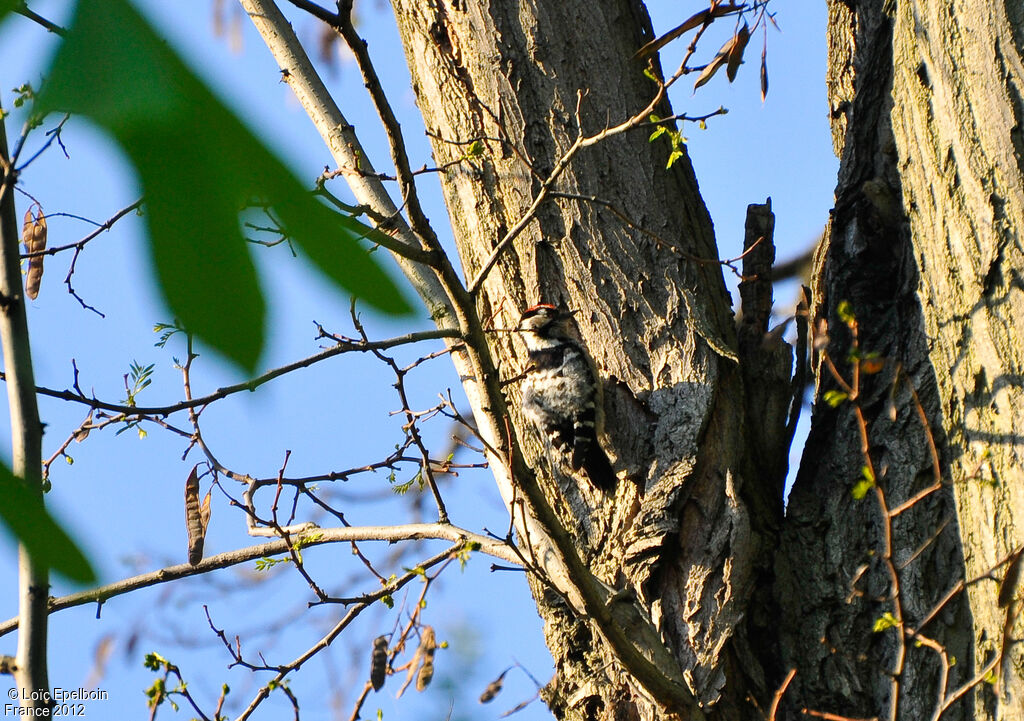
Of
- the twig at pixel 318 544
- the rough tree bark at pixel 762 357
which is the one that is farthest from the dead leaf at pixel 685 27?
the twig at pixel 318 544

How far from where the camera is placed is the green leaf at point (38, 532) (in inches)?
20.5

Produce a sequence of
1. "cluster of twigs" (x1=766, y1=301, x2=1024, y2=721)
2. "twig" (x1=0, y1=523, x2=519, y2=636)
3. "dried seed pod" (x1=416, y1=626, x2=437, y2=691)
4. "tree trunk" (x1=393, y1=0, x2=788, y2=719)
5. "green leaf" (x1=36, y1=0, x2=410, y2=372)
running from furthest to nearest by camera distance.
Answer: "dried seed pod" (x1=416, y1=626, x2=437, y2=691), "tree trunk" (x1=393, y1=0, x2=788, y2=719), "twig" (x1=0, y1=523, x2=519, y2=636), "cluster of twigs" (x1=766, y1=301, x2=1024, y2=721), "green leaf" (x1=36, y1=0, x2=410, y2=372)

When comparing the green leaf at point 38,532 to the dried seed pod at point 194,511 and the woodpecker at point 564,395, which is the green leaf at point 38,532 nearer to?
the dried seed pod at point 194,511

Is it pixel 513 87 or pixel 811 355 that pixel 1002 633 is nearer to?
pixel 811 355

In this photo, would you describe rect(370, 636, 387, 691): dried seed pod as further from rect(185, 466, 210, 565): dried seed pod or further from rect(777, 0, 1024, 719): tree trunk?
rect(777, 0, 1024, 719): tree trunk

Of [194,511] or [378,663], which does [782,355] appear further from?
[194,511]

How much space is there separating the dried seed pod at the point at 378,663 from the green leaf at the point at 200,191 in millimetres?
2565

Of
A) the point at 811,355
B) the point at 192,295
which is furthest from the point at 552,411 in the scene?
the point at 192,295

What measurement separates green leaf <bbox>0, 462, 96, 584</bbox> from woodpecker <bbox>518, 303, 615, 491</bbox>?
2561 millimetres

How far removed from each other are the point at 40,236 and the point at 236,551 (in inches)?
46.7

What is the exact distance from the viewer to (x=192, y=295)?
477 mm

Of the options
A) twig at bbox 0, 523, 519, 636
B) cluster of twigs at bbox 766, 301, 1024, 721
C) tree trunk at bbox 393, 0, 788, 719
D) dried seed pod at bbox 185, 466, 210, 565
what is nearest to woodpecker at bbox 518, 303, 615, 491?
tree trunk at bbox 393, 0, 788, 719

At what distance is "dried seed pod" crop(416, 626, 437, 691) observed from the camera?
3.12 meters

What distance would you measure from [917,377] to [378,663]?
6.08 feet
